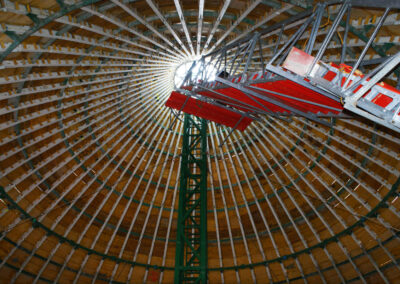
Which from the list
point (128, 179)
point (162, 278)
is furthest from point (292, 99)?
point (162, 278)

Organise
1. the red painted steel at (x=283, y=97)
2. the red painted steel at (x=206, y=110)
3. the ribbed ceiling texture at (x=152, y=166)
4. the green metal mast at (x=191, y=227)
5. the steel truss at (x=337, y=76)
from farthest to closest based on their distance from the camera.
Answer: the green metal mast at (x=191, y=227) → the red painted steel at (x=206, y=110) → the ribbed ceiling texture at (x=152, y=166) → the red painted steel at (x=283, y=97) → the steel truss at (x=337, y=76)

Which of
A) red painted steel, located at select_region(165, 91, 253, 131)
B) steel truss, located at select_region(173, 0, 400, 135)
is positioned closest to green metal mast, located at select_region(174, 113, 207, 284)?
red painted steel, located at select_region(165, 91, 253, 131)

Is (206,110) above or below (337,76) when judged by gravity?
above

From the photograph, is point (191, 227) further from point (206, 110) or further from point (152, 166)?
point (152, 166)

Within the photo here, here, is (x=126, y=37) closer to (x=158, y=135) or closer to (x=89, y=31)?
(x=89, y=31)

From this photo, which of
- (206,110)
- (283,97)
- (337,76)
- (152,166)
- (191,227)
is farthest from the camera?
(152,166)

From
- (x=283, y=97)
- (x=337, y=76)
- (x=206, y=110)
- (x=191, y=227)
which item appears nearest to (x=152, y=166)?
(x=191, y=227)

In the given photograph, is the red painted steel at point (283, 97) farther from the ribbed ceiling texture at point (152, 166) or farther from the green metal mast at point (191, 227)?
the green metal mast at point (191, 227)

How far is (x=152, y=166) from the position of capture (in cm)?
2509

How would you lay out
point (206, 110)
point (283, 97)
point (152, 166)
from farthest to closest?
point (152, 166)
point (206, 110)
point (283, 97)

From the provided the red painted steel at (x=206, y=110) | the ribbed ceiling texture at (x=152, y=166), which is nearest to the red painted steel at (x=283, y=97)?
the red painted steel at (x=206, y=110)

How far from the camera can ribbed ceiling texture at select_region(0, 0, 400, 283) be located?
1449cm

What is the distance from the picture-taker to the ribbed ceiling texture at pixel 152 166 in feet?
47.5

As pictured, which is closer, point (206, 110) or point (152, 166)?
point (206, 110)
